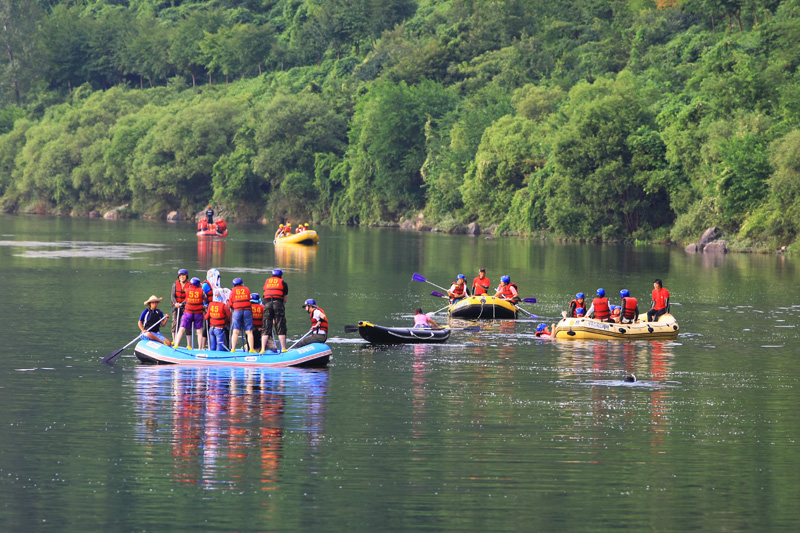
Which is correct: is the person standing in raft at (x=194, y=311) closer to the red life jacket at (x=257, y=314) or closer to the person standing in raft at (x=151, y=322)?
the person standing in raft at (x=151, y=322)

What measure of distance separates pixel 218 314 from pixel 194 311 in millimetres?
770

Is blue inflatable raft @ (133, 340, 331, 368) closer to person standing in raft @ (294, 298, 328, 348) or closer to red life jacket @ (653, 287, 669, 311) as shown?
person standing in raft @ (294, 298, 328, 348)

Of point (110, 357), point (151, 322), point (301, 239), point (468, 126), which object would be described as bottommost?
point (110, 357)

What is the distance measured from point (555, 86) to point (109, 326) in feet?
287

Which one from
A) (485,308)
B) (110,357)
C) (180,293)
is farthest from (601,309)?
(110,357)

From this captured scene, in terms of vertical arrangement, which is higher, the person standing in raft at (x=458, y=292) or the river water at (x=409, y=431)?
the person standing in raft at (x=458, y=292)

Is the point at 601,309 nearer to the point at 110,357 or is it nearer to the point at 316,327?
the point at 316,327

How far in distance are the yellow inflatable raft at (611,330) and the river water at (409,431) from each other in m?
0.69

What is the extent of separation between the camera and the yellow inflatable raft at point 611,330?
41.4m

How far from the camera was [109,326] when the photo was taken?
4328cm

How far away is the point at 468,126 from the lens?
125938 mm

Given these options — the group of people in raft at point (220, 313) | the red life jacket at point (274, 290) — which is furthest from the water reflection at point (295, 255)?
the red life jacket at point (274, 290)

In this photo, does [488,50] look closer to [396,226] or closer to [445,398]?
[396,226]

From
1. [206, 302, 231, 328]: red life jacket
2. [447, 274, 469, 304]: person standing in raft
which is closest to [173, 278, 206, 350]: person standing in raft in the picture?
[206, 302, 231, 328]: red life jacket
